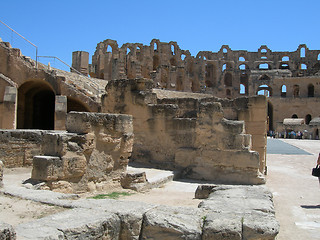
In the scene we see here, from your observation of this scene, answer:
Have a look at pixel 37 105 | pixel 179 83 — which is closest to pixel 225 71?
pixel 179 83

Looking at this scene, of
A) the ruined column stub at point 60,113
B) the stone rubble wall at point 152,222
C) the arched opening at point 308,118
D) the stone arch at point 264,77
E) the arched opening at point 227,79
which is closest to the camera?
the stone rubble wall at point 152,222

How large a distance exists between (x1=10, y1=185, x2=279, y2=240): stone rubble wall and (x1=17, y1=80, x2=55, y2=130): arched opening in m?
13.7

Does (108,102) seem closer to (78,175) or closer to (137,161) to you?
(137,161)

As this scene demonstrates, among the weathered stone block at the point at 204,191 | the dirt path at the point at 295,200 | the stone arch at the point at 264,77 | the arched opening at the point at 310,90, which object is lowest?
the dirt path at the point at 295,200

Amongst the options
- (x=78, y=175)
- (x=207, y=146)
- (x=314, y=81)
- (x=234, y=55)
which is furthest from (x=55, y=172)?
(x=234, y=55)

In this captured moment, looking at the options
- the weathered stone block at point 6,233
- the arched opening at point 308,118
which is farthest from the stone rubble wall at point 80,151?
the arched opening at point 308,118

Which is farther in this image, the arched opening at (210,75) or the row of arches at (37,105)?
the arched opening at (210,75)

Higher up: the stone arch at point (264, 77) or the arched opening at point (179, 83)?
the stone arch at point (264, 77)

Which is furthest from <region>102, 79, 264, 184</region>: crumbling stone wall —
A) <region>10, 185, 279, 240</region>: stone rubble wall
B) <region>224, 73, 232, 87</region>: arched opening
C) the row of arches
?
→ <region>224, 73, 232, 87</region>: arched opening

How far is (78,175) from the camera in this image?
630 centimetres

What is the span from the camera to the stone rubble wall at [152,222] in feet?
10.5

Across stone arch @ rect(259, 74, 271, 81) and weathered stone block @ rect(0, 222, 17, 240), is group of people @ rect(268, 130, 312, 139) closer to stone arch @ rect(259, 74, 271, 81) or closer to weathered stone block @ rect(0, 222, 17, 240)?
stone arch @ rect(259, 74, 271, 81)

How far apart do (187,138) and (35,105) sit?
13.1 m

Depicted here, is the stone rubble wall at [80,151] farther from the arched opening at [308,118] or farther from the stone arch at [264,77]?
the stone arch at [264,77]
